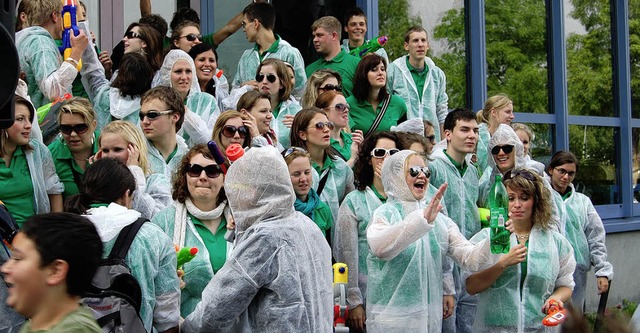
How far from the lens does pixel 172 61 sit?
307 inches

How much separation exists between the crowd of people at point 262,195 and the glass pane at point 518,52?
3.75m

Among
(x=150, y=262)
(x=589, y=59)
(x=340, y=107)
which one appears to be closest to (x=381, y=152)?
(x=340, y=107)

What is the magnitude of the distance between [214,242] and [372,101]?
11.7 feet

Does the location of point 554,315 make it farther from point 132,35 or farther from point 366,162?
point 132,35

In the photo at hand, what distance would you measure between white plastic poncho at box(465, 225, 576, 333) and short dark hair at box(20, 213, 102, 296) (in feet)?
11.6

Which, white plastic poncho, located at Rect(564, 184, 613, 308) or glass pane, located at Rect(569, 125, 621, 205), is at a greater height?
glass pane, located at Rect(569, 125, 621, 205)

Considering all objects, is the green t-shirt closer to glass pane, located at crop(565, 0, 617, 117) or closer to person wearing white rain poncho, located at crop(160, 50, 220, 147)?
person wearing white rain poncho, located at crop(160, 50, 220, 147)

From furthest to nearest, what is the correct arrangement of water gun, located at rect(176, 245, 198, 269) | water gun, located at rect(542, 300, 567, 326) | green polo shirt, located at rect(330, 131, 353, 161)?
1. green polo shirt, located at rect(330, 131, 353, 161)
2. water gun, located at rect(542, 300, 567, 326)
3. water gun, located at rect(176, 245, 198, 269)

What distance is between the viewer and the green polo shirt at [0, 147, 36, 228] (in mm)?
5941

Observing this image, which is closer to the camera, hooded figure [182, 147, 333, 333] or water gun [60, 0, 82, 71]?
hooded figure [182, 147, 333, 333]

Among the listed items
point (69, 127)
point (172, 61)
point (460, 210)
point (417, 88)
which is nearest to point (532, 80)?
point (417, 88)

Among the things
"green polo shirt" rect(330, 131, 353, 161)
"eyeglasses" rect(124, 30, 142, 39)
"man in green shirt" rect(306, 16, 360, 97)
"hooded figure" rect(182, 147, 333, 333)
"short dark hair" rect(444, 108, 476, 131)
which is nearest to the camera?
"hooded figure" rect(182, 147, 333, 333)

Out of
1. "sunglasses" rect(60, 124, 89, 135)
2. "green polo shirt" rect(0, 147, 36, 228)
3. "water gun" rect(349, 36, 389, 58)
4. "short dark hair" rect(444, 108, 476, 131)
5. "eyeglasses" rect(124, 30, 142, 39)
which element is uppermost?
"water gun" rect(349, 36, 389, 58)

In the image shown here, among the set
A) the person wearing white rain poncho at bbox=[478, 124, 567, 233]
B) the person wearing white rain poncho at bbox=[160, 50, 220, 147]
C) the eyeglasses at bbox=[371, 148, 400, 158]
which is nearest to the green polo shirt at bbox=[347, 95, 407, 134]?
the person wearing white rain poncho at bbox=[478, 124, 567, 233]
